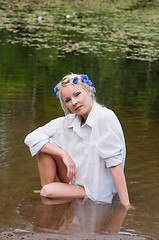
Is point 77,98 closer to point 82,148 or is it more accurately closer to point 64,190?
point 82,148

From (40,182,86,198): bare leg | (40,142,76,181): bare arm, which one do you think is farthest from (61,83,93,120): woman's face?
(40,182,86,198): bare leg

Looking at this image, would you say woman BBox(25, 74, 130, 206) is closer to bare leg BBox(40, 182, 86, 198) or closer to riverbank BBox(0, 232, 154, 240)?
bare leg BBox(40, 182, 86, 198)

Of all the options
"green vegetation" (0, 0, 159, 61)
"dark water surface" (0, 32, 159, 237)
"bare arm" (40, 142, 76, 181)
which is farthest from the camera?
"green vegetation" (0, 0, 159, 61)

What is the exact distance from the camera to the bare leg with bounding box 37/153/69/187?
3607mm

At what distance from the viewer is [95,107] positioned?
3523mm

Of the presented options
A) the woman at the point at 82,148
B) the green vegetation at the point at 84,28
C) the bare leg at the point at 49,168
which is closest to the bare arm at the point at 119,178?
the woman at the point at 82,148

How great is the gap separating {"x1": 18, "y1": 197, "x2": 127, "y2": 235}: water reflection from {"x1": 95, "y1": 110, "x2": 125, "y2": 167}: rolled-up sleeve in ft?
1.30

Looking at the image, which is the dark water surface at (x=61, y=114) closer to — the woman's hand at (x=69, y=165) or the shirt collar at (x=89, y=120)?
the woman's hand at (x=69, y=165)

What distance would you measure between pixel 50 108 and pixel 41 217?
327cm

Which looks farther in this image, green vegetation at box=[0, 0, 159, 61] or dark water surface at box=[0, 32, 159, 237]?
green vegetation at box=[0, 0, 159, 61]

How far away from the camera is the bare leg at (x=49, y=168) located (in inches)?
142

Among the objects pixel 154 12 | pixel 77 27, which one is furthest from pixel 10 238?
pixel 154 12

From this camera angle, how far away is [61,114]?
6277mm

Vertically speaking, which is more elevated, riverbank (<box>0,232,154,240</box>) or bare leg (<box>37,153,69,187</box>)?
bare leg (<box>37,153,69,187</box>)
